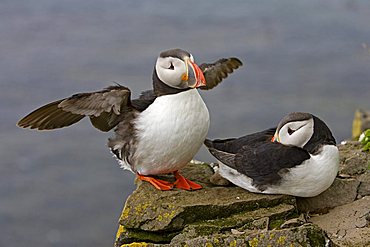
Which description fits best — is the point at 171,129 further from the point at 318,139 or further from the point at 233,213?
the point at 318,139

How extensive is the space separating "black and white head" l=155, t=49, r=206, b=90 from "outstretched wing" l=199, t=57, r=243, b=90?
3.47 ft

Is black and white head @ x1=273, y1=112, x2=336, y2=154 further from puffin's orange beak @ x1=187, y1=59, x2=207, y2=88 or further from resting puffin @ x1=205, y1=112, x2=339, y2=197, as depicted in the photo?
puffin's orange beak @ x1=187, y1=59, x2=207, y2=88

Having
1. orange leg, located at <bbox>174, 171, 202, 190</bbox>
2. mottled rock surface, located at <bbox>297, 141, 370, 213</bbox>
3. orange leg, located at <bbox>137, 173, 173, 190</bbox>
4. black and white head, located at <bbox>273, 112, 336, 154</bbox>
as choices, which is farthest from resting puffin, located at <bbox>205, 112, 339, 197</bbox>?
orange leg, located at <bbox>137, 173, 173, 190</bbox>

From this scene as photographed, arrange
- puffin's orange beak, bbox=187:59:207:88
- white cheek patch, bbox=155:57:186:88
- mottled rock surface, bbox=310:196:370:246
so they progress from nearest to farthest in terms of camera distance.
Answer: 1. mottled rock surface, bbox=310:196:370:246
2. puffin's orange beak, bbox=187:59:207:88
3. white cheek patch, bbox=155:57:186:88

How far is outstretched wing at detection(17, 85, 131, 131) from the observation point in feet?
21.0

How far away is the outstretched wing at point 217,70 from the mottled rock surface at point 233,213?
1115 millimetres

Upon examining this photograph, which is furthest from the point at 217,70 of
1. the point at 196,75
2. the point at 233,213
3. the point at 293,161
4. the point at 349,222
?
the point at 349,222

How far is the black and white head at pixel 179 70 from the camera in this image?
246 inches

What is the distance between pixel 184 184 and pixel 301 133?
3.65 ft

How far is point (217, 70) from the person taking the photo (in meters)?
7.50

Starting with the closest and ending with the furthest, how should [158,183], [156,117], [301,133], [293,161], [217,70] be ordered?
[293,161]
[301,133]
[156,117]
[158,183]
[217,70]

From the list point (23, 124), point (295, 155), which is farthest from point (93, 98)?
point (295, 155)

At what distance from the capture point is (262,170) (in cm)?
635

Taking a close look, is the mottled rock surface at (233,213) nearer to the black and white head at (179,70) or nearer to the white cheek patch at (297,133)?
the white cheek patch at (297,133)
